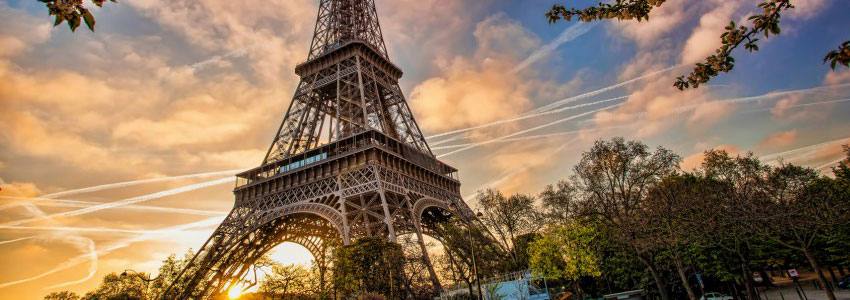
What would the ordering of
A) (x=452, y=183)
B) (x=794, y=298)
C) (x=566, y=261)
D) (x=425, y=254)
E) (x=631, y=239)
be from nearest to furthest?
(x=631, y=239) → (x=425, y=254) → (x=794, y=298) → (x=566, y=261) → (x=452, y=183)

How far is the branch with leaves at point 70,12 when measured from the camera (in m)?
2.70

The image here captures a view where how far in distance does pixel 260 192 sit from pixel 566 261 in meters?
28.4

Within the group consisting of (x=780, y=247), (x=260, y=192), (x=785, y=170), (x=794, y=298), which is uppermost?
(x=260, y=192)

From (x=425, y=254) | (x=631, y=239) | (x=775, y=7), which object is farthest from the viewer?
(x=425, y=254)

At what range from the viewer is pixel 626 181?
24.1m

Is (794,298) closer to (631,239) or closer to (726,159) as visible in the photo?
(726,159)

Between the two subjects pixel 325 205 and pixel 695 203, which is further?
pixel 325 205

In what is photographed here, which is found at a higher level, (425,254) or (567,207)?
(567,207)

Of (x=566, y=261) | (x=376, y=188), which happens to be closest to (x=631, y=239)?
(x=566, y=261)

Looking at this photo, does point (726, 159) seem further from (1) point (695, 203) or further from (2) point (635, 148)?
(2) point (635, 148)

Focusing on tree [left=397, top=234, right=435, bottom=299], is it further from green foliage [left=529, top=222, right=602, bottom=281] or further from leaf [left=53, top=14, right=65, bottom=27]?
leaf [left=53, top=14, right=65, bottom=27]

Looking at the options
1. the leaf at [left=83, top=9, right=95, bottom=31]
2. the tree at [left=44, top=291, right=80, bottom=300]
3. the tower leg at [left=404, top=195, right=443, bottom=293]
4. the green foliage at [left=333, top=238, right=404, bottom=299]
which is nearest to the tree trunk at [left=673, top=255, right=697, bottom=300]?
the tower leg at [left=404, top=195, right=443, bottom=293]

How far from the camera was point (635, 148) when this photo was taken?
23.8 meters

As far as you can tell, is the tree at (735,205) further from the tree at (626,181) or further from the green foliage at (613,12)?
the green foliage at (613,12)
